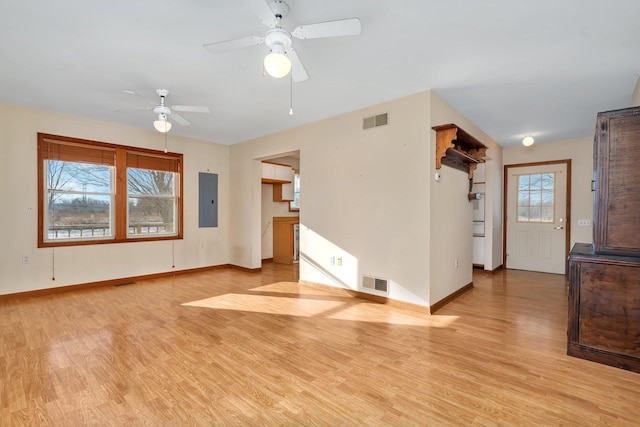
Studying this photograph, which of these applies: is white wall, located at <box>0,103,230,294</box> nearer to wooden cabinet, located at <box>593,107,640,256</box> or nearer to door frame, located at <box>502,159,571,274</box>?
wooden cabinet, located at <box>593,107,640,256</box>

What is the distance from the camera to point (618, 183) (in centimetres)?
246

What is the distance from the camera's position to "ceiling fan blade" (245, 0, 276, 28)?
72.7 inches

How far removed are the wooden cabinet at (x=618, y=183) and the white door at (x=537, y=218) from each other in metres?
4.00

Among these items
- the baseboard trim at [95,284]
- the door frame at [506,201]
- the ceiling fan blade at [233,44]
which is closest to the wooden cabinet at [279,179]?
the baseboard trim at [95,284]

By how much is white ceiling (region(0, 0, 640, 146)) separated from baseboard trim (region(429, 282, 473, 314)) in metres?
2.60

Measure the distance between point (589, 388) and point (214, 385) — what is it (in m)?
2.63

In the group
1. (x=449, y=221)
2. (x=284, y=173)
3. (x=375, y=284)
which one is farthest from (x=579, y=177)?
(x=284, y=173)

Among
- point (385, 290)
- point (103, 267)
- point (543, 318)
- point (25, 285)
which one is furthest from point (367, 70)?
→ point (25, 285)

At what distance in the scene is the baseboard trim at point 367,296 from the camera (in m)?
3.66

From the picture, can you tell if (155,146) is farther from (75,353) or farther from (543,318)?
(543,318)

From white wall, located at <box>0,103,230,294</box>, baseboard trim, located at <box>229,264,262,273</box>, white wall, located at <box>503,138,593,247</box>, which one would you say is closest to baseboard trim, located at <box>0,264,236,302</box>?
white wall, located at <box>0,103,230,294</box>

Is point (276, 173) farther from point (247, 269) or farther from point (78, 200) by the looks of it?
point (78, 200)

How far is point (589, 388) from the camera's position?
209 centimetres

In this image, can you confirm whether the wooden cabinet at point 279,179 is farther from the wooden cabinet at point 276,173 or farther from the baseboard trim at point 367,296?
the baseboard trim at point 367,296
